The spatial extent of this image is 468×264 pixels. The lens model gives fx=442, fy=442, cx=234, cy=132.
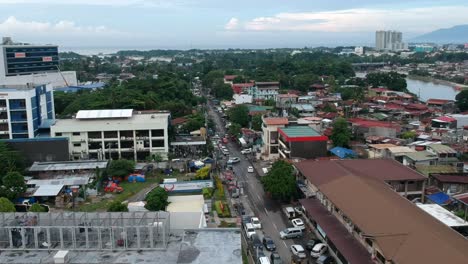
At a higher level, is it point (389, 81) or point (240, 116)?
point (389, 81)

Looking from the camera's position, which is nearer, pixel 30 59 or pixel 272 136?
pixel 272 136

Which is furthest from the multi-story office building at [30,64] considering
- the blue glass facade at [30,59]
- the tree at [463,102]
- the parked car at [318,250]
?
the tree at [463,102]

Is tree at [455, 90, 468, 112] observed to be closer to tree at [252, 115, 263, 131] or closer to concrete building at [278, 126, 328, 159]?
tree at [252, 115, 263, 131]

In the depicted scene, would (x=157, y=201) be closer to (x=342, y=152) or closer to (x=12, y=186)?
(x=12, y=186)

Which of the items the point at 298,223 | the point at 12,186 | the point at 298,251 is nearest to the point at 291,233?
the point at 298,223

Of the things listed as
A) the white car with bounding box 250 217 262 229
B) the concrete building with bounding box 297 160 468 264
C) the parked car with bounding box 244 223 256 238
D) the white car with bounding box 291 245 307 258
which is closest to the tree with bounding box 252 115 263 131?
the concrete building with bounding box 297 160 468 264

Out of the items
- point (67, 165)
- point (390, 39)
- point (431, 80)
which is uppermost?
point (390, 39)

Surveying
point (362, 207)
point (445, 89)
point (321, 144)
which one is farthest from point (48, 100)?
point (445, 89)
